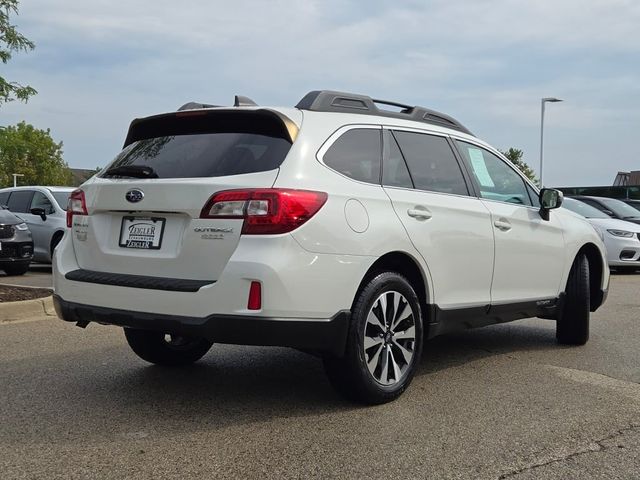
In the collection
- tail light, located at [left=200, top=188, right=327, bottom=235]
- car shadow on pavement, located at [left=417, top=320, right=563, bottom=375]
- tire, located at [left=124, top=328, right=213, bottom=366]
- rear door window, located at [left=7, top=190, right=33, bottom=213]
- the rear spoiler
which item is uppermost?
the rear spoiler

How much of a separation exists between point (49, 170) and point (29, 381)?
59.3 metres

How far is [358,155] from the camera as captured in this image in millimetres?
4395

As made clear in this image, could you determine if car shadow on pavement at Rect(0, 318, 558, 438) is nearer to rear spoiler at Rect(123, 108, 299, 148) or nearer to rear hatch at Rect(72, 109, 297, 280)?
rear hatch at Rect(72, 109, 297, 280)

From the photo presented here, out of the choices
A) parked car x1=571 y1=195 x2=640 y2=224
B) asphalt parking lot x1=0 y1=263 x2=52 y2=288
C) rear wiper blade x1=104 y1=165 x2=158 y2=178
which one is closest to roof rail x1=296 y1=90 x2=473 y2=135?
rear wiper blade x1=104 y1=165 x2=158 y2=178

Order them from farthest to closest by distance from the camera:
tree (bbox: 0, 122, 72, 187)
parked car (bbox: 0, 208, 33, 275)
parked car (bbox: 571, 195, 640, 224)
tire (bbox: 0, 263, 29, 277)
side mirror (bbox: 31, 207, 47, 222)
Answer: tree (bbox: 0, 122, 72, 187) < parked car (bbox: 571, 195, 640, 224) < side mirror (bbox: 31, 207, 47, 222) < tire (bbox: 0, 263, 29, 277) < parked car (bbox: 0, 208, 33, 275)

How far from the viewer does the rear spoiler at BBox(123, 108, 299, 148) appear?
4.07 meters

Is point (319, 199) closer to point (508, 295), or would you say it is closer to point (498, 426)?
point (498, 426)

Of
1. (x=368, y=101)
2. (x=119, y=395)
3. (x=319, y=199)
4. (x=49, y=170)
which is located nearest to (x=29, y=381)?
(x=119, y=395)

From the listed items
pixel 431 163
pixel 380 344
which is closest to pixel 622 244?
pixel 431 163

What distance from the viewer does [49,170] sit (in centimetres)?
6000

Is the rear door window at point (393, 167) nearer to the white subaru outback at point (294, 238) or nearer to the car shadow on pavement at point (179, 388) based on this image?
the white subaru outback at point (294, 238)

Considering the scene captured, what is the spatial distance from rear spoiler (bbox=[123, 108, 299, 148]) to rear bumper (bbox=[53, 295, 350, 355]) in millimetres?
1036

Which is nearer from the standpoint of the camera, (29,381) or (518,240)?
(29,381)

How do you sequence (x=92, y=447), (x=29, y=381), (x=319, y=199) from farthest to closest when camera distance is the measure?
(x=29, y=381) → (x=319, y=199) → (x=92, y=447)
